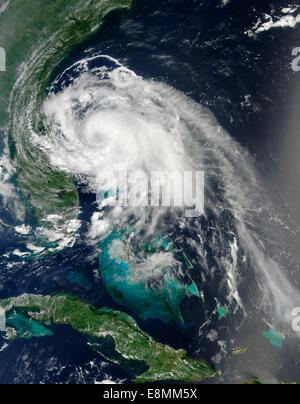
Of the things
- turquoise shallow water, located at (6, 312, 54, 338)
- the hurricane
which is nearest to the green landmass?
turquoise shallow water, located at (6, 312, 54, 338)

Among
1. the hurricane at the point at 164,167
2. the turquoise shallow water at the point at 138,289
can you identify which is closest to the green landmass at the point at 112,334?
the turquoise shallow water at the point at 138,289

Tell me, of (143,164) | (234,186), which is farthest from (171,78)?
(234,186)

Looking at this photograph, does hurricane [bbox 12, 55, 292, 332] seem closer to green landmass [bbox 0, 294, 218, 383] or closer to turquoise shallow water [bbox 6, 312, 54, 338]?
green landmass [bbox 0, 294, 218, 383]

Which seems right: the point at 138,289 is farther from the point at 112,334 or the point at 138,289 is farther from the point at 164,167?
the point at 164,167

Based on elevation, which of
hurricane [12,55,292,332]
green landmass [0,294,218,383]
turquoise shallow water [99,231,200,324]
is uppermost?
hurricane [12,55,292,332]

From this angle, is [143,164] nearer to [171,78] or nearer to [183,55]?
[171,78]
